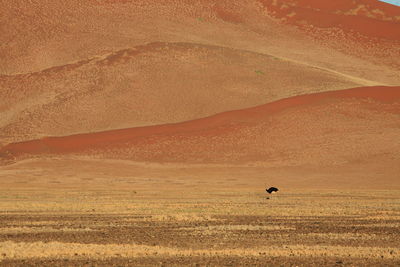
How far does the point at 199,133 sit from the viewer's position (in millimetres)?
56031

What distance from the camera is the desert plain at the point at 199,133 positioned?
16672 mm

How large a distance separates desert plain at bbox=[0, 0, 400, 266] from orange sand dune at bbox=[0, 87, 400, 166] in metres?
0.15

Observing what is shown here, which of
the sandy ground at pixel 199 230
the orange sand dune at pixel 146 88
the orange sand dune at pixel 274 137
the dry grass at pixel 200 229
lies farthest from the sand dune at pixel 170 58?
the dry grass at pixel 200 229

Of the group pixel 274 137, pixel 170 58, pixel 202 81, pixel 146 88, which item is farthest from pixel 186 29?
pixel 274 137

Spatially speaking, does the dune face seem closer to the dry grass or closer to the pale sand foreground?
the pale sand foreground

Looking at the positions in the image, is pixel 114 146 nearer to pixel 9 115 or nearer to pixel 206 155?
pixel 206 155

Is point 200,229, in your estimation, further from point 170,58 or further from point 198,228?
point 170,58

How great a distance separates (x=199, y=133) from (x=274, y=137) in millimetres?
5444

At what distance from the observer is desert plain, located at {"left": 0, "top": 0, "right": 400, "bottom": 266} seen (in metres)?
16.7

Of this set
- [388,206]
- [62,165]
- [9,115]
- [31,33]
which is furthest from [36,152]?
[388,206]

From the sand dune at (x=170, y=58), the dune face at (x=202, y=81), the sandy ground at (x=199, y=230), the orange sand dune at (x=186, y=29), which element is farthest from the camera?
the orange sand dune at (x=186, y=29)

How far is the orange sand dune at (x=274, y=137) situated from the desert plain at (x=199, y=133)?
0.50ft

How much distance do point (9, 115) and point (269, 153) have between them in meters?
21.9

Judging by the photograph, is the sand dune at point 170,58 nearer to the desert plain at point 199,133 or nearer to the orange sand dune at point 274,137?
the desert plain at point 199,133
